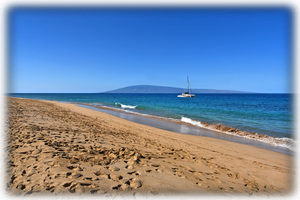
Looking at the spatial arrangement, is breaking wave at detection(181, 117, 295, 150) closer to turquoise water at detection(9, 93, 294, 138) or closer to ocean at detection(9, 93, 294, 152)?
ocean at detection(9, 93, 294, 152)

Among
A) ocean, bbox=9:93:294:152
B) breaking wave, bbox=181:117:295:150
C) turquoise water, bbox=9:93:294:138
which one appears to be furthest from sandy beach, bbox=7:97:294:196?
turquoise water, bbox=9:93:294:138

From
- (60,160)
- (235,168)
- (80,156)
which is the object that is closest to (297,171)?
(235,168)

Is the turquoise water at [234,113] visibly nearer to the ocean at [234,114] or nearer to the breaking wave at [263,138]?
the ocean at [234,114]

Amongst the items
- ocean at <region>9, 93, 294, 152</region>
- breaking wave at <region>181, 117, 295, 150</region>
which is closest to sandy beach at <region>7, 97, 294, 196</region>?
breaking wave at <region>181, 117, 295, 150</region>

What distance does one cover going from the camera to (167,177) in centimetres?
342

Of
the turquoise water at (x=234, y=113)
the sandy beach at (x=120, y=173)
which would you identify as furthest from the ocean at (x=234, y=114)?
the sandy beach at (x=120, y=173)

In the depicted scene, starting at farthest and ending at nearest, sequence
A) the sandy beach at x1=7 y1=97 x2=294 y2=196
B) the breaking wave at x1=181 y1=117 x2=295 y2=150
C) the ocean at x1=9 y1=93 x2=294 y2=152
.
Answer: the ocean at x1=9 y1=93 x2=294 y2=152
the breaking wave at x1=181 y1=117 x2=295 y2=150
the sandy beach at x1=7 y1=97 x2=294 y2=196

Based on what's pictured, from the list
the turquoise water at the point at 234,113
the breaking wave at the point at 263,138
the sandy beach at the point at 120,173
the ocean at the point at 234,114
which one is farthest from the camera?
the turquoise water at the point at 234,113

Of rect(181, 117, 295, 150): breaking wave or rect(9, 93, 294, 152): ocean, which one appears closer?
rect(181, 117, 295, 150): breaking wave

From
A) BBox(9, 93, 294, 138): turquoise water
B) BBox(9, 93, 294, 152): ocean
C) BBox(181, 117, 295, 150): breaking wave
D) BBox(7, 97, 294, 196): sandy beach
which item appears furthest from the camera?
BBox(9, 93, 294, 138): turquoise water

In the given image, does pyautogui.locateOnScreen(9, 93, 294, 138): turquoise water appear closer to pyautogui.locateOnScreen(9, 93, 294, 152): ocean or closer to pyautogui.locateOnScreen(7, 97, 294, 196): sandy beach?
pyautogui.locateOnScreen(9, 93, 294, 152): ocean

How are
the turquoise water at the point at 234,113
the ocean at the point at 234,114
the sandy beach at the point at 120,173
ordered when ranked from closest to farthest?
the sandy beach at the point at 120,173 < the ocean at the point at 234,114 < the turquoise water at the point at 234,113

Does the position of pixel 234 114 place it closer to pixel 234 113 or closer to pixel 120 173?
pixel 234 113

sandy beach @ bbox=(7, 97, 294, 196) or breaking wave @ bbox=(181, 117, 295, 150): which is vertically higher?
sandy beach @ bbox=(7, 97, 294, 196)
